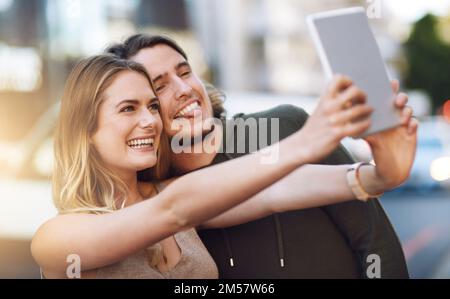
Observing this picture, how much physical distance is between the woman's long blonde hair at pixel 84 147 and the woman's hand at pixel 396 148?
1.64ft

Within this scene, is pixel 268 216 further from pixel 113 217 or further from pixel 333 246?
pixel 113 217

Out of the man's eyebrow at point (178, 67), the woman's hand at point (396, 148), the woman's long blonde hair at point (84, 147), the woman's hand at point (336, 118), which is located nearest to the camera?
the woman's hand at point (336, 118)

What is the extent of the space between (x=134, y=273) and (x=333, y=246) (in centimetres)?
45

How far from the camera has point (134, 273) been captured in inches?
63.1

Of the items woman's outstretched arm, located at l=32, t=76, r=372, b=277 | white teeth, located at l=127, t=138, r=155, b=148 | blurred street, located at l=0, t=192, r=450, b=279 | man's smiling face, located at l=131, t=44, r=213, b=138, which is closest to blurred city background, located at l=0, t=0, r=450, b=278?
blurred street, located at l=0, t=192, r=450, b=279

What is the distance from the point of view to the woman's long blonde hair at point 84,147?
5.18 ft

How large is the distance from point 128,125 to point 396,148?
53 cm

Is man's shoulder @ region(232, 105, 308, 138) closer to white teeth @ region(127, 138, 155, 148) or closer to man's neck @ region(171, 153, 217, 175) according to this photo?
man's neck @ region(171, 153, 217, 175)

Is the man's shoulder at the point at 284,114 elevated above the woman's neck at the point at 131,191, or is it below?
above

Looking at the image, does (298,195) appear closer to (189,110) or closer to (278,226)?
(278,226)

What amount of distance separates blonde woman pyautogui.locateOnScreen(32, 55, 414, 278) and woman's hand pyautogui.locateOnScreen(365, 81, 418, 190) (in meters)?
0.31

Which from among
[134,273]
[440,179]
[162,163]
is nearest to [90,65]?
[162,163]

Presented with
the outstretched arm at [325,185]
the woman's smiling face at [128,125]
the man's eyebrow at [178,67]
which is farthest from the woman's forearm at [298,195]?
the man's eyebrow at [178,67]

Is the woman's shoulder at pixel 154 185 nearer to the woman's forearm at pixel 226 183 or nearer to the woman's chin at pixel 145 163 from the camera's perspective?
the woman's chin at pixel 145 163
